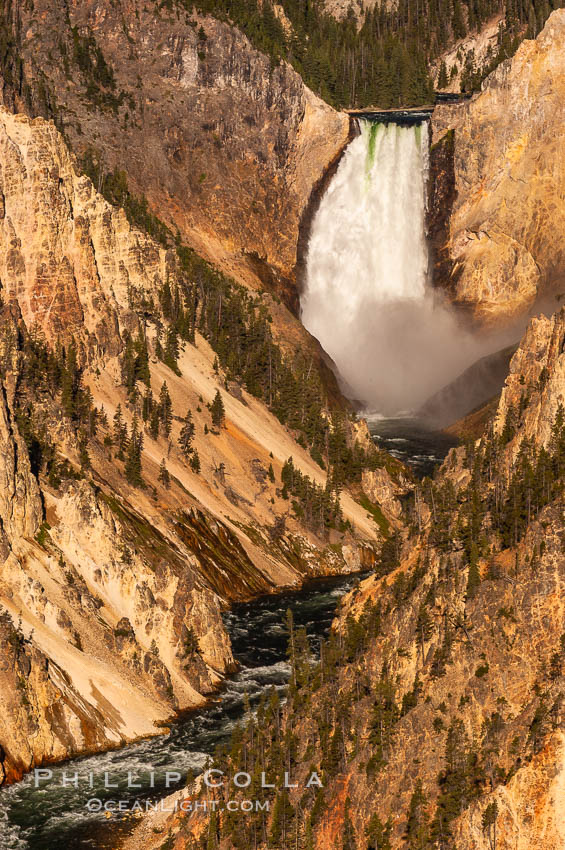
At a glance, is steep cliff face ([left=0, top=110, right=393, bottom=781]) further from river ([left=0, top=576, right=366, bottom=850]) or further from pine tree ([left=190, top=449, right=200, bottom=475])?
river ([left=0, top=576, right=366, bottom=850])

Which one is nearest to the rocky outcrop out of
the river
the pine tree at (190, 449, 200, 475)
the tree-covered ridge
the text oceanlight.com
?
the river

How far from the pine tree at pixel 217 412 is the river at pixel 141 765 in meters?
37.5

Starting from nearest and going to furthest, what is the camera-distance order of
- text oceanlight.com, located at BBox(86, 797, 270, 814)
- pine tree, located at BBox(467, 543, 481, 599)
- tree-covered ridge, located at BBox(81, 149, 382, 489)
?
pine tree, located at BBox(467, 543, 481, 599) → text oceanlight.com, located at BBox(86, 797, 270, 814) → tree-covered ridge, located at BBox(81, 149, 382, 489)

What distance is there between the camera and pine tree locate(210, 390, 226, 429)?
16425 centimetres

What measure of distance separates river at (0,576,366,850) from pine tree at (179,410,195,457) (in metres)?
29.1

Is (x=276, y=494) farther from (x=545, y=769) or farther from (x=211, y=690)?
(x=545, y=769)

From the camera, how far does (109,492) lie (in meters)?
130

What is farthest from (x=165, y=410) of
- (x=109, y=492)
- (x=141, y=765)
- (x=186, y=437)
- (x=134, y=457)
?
(x=141, y=765)

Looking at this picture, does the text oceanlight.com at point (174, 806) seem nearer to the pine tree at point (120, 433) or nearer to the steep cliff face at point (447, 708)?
the steep cliff face at point (447, 708)

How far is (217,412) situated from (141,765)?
243ft

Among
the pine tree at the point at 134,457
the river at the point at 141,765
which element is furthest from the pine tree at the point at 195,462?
the river at the point at 141,765

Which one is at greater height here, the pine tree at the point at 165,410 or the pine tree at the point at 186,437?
the pine tree at the point at 165,410

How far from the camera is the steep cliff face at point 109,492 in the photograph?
10188cm

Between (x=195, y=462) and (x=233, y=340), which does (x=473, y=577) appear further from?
(x=233, y=340)
